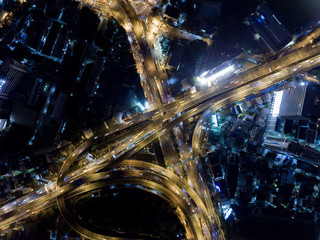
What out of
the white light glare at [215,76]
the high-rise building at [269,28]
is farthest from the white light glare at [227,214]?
the high-rise building at [269,28]

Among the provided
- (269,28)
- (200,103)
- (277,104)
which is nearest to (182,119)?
(200,103)

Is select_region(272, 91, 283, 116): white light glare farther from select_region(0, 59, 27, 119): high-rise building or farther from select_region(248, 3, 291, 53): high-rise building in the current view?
select_region(0, 59, 27, 119): high-rise building

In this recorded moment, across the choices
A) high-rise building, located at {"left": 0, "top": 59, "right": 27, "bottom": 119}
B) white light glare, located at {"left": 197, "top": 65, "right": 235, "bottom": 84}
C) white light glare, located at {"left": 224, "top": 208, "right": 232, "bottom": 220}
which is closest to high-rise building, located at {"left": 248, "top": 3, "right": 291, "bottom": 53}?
white light glare, located at {"left": 197, "top": 65, "right": 235, "bottom": 84}

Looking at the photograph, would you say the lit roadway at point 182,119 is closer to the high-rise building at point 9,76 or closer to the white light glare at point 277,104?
the white light glare at point 277,104

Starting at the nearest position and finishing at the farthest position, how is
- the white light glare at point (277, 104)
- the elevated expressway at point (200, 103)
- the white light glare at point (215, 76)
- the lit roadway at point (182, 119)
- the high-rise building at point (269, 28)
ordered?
the lit roadway at point (182, 119) → the elevated expressway at point (200, 103) → the high-rise building at point (269, 28) → the white light glare at point (277, 104) → the white light glare at point (215, 76)

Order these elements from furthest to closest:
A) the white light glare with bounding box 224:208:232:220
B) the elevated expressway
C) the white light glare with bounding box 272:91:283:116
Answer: the white light glare with bounding box 272:91:283:116
the white light glare with bounding box 224:208:232:220
the elevated expressway

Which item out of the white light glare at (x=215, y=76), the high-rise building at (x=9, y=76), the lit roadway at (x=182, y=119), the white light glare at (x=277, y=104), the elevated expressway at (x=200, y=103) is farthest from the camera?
the white light glare at (x=215, y=76)

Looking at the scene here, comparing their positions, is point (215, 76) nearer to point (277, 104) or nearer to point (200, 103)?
point (200, 103)

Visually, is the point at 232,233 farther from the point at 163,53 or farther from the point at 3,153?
the point at 3,153

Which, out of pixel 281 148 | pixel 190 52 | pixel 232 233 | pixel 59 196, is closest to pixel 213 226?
pixel 232 233
